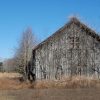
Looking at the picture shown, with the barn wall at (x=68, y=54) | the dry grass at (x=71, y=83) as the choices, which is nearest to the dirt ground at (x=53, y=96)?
the dry grass at (x=71, y=83)

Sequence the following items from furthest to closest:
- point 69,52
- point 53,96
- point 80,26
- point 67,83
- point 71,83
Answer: point 69,52 → point 80,26 → point 67,83 → point 71,83 → point 53,96

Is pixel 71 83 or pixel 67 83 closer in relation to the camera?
pixel 71 83

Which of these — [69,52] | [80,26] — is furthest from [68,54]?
[80,26]

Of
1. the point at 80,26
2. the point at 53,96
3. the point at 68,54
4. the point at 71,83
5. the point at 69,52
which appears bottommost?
the point at 53,96

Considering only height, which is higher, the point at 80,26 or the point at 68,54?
the point at 80,26

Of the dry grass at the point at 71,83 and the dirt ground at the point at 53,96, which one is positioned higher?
the dry grass at the point at 71,83

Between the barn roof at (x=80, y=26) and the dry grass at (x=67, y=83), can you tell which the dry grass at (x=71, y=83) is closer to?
the dry grass at (x=67, y=83)

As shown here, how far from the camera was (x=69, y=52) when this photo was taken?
4462 cm

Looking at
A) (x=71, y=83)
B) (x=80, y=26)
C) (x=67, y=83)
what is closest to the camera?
(x=71, y=83)

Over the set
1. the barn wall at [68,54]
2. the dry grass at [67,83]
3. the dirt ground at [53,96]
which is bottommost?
the dirt ground at [53,96]

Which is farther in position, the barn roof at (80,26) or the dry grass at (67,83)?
the barn roof at (80,26)

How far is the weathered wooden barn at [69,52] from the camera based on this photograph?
44094 millimetres

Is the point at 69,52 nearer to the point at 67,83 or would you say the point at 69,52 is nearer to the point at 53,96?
the point at 67,83

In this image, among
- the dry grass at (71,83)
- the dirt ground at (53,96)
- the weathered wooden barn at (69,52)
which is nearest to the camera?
the dirt ground at (53,96)
